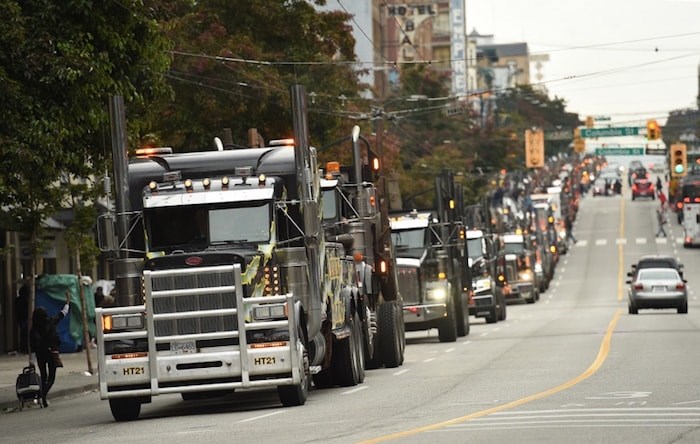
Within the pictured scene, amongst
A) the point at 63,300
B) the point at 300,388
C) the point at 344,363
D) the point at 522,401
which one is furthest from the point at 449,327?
the point at 522,401

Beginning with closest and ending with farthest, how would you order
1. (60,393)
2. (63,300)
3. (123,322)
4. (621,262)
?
1. (123,322)
2. (60,393)
3. (63,300)
4. (621,262)

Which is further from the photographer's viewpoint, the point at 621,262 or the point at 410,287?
the point at 621,262

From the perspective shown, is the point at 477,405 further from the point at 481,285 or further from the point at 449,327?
the point at 481,285

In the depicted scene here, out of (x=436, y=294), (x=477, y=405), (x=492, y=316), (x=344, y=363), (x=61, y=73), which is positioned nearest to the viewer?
(x=477, y=405)

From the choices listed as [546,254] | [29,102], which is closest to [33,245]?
[29,102]

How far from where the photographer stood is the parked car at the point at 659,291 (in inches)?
2197

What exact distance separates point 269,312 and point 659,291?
35.7m

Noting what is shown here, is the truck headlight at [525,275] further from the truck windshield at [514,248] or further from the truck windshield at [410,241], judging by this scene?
the truck windshield at [410,241]

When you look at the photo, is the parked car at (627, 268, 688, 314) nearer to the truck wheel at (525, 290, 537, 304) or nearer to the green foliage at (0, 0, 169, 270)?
the truck wheel at (525, 290, 537, 304)

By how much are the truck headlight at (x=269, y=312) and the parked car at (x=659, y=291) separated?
35332mm

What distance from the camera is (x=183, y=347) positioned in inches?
863

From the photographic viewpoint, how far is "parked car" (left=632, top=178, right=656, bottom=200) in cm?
18162

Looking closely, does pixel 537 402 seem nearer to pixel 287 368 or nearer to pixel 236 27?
pixel 287 368

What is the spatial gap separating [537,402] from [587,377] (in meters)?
4.65
